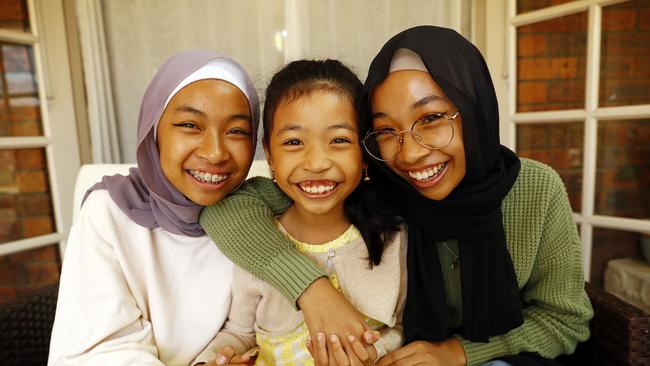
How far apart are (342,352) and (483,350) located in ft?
1.40

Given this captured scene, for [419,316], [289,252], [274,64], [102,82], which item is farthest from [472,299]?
[102,82]

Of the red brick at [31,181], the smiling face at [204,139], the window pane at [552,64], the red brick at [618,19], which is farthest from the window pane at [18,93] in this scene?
the red brick at [618,19]

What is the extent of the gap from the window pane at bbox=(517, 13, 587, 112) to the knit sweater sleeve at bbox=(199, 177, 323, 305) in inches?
57.5

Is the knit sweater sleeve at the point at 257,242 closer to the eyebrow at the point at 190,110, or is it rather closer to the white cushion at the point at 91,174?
the eyebrow at the point at 190,110

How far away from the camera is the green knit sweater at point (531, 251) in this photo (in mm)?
986

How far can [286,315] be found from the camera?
3.51 ft

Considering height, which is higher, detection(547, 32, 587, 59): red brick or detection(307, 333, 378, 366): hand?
detection(547, 32, 587, 59): red brick

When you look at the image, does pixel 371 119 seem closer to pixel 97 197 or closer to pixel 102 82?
pixel 97 197

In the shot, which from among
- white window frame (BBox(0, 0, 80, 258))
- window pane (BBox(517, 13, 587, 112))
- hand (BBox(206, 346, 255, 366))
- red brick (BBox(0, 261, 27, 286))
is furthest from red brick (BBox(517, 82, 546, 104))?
red brick (BBox(0, 261, 27, 286))

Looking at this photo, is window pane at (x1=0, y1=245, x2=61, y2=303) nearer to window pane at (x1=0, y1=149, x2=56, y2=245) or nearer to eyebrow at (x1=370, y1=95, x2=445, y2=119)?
window pane at (x1=0, y1=149, x2=56, y2=245)

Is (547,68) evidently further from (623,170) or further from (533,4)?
(623,170)

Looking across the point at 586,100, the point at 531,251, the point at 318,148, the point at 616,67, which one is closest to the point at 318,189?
the point at 318,148

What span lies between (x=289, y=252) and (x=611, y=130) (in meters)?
1.51

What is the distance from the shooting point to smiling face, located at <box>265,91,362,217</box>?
0.97 m
